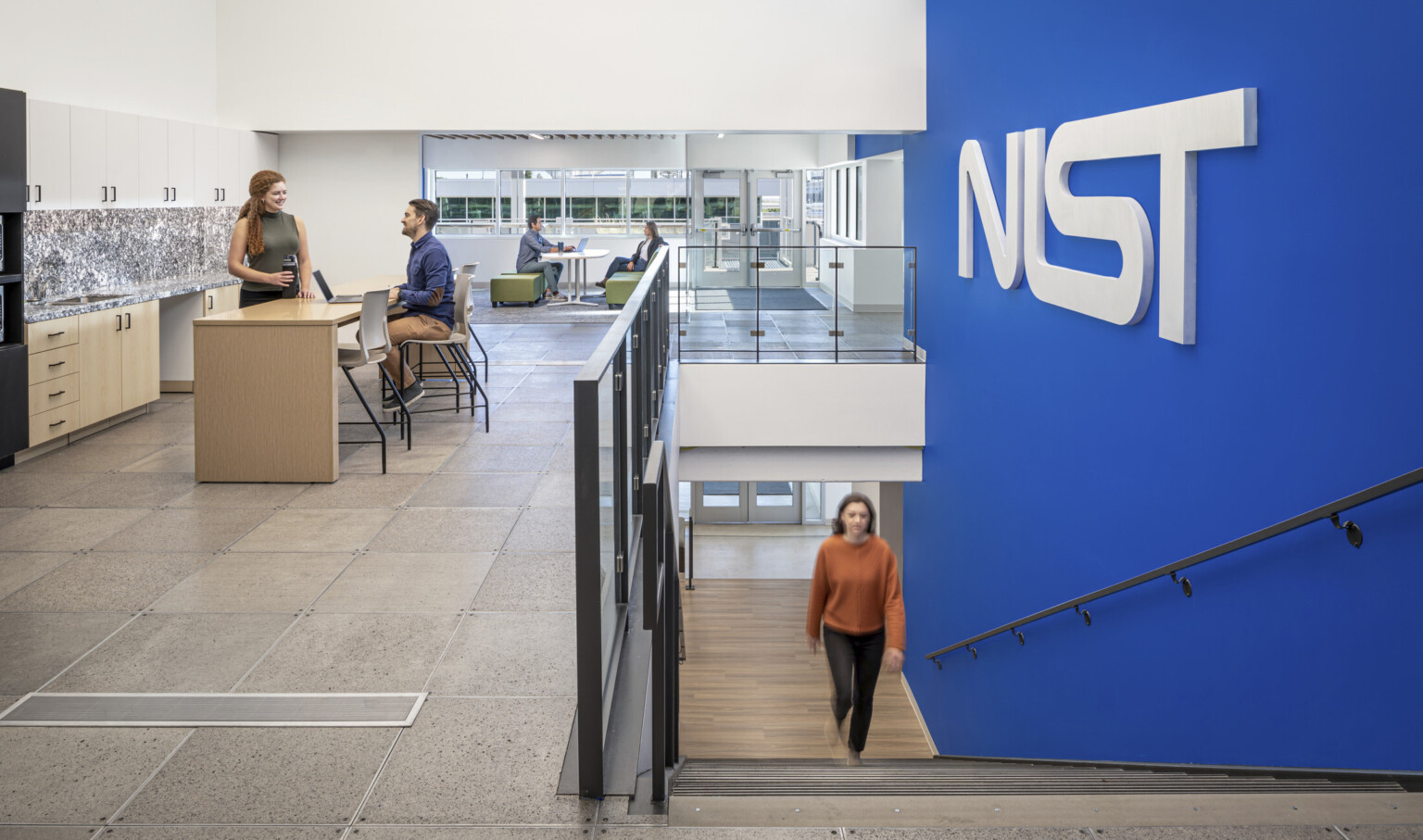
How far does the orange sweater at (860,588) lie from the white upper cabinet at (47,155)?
5.24 meters

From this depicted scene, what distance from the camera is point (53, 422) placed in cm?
670

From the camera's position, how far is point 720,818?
2.57 meters

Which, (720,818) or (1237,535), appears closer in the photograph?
(720,818)

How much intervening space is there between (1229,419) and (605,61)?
6.40 metres

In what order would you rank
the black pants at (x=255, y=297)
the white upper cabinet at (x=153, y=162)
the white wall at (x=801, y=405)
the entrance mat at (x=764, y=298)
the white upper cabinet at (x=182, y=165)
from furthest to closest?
the entrance mat at (x=764, y=298)
the white wall at (x=801, y=405)
the white upper cabinet at (x=182, y=165)
the white upper cabinet at (x=153, y=162)
the black pants at (x=255, y=297)

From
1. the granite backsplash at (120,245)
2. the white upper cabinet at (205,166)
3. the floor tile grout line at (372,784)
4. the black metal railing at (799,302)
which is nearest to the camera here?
the floor tile grout line at (372,784)

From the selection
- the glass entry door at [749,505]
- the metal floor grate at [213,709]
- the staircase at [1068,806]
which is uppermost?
the metal floor grate at [213,709]

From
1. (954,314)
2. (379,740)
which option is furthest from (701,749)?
(379,740)

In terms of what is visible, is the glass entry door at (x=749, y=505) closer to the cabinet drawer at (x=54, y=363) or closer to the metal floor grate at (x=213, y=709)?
the cabinet drawer at (x=54, y=363)

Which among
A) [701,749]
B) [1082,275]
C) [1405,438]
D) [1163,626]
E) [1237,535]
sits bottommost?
[701,749]

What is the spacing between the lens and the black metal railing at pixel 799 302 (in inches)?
376

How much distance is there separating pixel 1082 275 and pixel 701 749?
18.1ft

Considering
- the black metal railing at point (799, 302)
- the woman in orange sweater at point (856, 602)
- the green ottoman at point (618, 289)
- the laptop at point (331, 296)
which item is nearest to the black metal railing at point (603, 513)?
the woman in orange sweater at point (856, 602)

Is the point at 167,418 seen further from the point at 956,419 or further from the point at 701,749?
the point at 956,419
